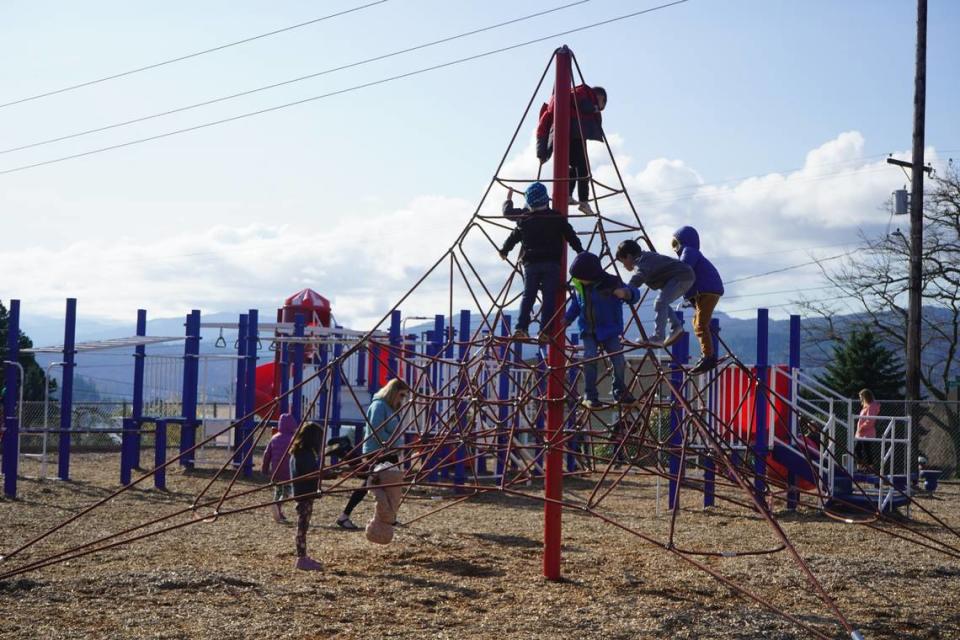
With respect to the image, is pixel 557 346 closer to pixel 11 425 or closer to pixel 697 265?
pixel 697 265

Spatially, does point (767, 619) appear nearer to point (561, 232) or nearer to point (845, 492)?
point (561, 232)

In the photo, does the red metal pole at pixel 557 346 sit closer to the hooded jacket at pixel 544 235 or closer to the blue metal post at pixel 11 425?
the hooded jacket at pixel 544 235

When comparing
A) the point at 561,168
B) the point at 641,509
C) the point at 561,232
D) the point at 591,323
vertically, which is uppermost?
the point at 561,168

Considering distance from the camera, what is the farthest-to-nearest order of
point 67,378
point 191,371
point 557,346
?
1. point 191,371
2. point 67,378
3. point 557,346

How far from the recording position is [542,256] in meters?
7.54

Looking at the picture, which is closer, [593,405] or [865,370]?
[593,405]

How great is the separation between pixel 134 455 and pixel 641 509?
744 centimetres

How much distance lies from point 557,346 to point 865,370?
69.5 ft

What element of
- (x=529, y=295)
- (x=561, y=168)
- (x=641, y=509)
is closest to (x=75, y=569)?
(x=529, y=295)

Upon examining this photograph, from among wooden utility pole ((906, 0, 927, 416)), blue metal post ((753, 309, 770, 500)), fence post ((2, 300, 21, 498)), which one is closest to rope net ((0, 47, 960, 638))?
blue metal post ((753, 309, 770, 500))

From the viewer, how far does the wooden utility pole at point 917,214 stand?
61.9ft

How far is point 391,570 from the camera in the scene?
785 centimetres

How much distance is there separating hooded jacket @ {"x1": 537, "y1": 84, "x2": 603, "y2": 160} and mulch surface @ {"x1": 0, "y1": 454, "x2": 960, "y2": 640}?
3.30m

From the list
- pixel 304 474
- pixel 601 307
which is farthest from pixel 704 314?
pixel 304 474
